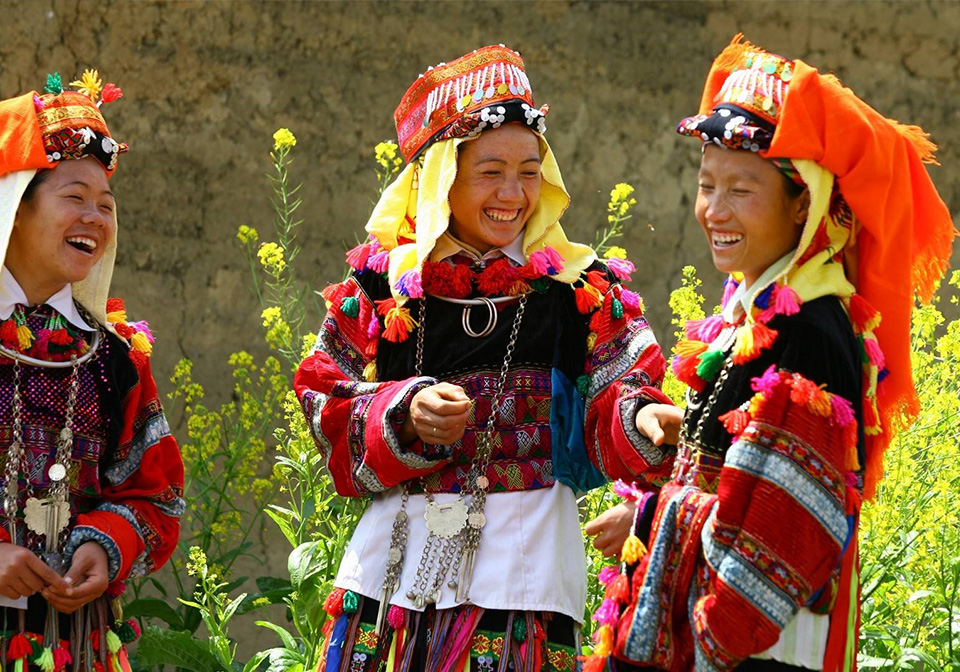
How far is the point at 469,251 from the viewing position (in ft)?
10.5

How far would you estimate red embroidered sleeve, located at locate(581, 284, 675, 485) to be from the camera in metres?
2.89

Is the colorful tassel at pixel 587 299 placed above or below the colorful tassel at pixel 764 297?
above

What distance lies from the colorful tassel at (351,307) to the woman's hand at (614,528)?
2.76 ft

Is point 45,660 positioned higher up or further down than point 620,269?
further down

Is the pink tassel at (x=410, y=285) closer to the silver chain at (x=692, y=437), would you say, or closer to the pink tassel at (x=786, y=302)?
the silver chain at (x=692, y=437)

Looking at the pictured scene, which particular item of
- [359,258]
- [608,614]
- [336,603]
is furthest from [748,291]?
[336,603]

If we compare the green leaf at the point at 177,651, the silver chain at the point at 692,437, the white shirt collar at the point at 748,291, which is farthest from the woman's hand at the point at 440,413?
the green leaf at the point at 177,651

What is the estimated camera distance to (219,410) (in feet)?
17.3

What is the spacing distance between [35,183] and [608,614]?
167cm

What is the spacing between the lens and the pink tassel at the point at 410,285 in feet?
10.2

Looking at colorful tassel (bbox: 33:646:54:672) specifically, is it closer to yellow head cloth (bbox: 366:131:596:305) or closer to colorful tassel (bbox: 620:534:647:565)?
yellow head cloth (bbox: 366:131:596:305)

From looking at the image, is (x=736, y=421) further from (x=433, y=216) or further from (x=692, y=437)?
(x=433, y=216)

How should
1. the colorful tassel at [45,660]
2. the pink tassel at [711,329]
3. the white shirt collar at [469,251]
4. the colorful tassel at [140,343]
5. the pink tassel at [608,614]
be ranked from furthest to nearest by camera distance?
the colorful tassel at [140,343] → the white shirt collar at [469,251] → the colorful tassel at [45,660] → the pink tassel at [711,329] → the pink tassel at [608,614]

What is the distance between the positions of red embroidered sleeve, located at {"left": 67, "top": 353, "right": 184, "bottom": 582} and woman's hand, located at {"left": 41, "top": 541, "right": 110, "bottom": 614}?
4 centimetres
